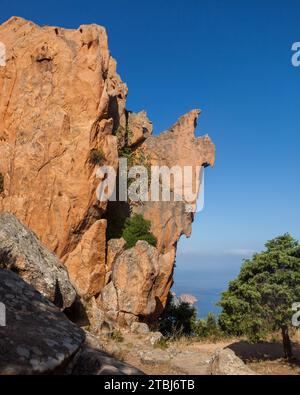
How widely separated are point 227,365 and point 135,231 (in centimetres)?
1995

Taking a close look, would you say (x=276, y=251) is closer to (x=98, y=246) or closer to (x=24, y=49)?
(x=98, y=246)

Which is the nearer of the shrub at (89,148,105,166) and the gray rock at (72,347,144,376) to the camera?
the gray rock at (72,347,144,376)

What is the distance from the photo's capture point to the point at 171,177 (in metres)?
45.9

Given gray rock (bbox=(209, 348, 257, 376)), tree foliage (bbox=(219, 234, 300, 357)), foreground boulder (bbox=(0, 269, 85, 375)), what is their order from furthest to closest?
tree foliage (bbox=(219, 234, 300, 357)) < gray rock (bbox=(209, 348, 257, 376)) < foreground boulder (bbox=(0, 269, 85, 375))

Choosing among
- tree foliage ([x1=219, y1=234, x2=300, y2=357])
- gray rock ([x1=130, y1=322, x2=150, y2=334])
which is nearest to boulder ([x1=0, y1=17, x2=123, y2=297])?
gray rock ([x1=130, y1=322, x2=150, y2=334])

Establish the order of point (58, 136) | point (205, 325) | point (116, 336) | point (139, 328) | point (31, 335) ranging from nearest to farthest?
point (31, 335), point (116, 336), point (139, 328), point (58, 136), point (205, 325)

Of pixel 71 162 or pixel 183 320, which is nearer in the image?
Answer: pixel 71 162

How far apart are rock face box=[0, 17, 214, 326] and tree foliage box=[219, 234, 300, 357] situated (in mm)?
9540

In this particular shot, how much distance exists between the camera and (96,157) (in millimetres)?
28984

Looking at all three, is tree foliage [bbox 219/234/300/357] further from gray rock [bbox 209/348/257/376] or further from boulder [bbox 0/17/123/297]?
boulder [bbox 0/17/123/297]

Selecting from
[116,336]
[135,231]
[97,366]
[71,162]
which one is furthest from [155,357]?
[135,231]

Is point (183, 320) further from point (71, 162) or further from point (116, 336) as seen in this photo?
point (71, 162)

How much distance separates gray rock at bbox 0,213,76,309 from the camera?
16.7 meters
